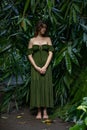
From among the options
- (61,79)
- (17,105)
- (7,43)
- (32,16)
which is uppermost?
(32,16)

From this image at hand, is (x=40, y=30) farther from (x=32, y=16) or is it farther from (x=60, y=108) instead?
(x=60, y=108)

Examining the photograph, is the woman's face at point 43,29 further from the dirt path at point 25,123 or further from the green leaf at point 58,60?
the dirt path at point 25,123

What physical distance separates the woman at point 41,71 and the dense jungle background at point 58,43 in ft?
0.64

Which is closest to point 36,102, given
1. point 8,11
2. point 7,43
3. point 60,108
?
point 60,108

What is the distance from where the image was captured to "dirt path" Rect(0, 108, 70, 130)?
635cm

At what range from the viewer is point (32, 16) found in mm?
7305

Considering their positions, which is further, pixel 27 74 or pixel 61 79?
pixel 27 74

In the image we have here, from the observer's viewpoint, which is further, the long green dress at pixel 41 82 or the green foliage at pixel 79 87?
the long green dress at pixel 41 82

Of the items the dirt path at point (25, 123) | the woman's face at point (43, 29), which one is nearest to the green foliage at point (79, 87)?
the dirt path at point (25, 123)

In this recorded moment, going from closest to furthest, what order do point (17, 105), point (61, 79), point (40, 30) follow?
point (40, 30) → point (61, 79) → point (17, 105)

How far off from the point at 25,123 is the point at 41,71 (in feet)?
3.14

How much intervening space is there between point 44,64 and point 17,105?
4.14 feet

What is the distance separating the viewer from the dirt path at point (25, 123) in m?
6.35

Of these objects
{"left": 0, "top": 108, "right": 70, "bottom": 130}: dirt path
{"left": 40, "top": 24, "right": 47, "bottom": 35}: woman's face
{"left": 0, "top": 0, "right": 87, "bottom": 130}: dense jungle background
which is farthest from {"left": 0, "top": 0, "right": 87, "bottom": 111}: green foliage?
{"left": 0, "top": 108, "right": 70, "bottom": 130}: dirt path
